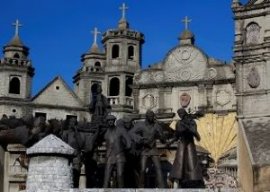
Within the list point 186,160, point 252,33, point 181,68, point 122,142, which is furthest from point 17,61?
point 186,160

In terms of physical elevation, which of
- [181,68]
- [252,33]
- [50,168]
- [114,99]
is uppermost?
[252,33]

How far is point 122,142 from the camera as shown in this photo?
17156 millimetres

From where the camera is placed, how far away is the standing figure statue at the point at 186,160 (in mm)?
16922

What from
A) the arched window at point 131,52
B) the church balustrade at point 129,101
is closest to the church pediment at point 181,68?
the church balustrade at point 129,101

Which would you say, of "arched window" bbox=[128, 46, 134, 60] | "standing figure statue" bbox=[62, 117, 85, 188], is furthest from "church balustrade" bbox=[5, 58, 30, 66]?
"standing figure statue" bbox=[62, 117, 85, 188]

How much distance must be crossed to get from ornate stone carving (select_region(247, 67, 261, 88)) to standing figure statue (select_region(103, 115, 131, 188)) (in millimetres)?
24497

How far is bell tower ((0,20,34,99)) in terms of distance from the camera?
5497cm

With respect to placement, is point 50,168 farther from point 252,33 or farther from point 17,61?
point 17,61

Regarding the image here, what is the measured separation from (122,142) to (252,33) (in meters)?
27.3

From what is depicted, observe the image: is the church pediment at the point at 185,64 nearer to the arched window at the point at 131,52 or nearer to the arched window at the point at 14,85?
the arched window at the point at 131,52

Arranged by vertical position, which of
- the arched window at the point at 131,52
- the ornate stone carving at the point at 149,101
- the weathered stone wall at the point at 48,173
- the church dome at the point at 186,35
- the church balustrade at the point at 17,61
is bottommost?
the weathered stone wall at the point at 48,173

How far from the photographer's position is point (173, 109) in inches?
1932

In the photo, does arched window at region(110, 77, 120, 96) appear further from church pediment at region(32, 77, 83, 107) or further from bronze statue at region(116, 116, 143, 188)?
bronze statue at region(116, 116, 143, 188)

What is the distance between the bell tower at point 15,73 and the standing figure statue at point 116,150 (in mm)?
38393
